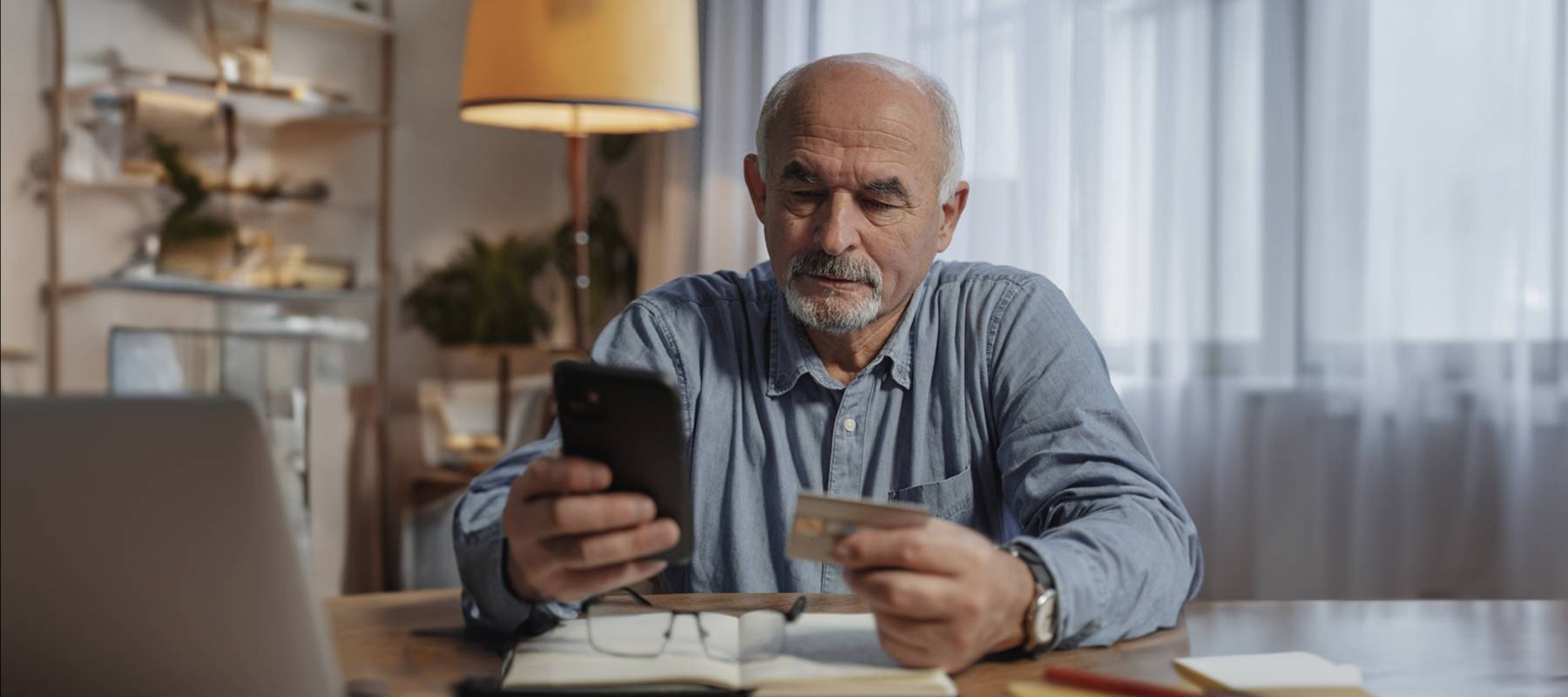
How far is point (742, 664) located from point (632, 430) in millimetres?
169

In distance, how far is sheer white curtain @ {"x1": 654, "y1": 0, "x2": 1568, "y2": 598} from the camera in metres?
2.17

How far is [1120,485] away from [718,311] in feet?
1.70

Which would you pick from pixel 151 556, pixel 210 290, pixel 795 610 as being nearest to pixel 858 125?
pixel 795 610

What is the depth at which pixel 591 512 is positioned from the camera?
90cm

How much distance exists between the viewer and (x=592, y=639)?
3.01ft

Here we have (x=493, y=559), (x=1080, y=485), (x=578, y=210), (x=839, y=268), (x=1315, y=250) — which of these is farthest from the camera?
(x=578, y=210)

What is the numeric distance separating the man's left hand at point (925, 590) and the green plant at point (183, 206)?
130 inches

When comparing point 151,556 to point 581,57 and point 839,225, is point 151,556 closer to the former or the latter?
point 839,225

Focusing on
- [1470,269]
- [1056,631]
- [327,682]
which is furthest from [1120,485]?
[1470,269]

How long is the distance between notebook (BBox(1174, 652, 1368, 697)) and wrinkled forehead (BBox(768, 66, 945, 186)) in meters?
0.70

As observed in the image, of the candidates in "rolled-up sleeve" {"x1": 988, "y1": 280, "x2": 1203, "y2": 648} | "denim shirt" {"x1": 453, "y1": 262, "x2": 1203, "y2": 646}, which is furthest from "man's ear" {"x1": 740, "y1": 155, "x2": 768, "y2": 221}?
"rolled-up sleeve" {"x1": 988, "y1": 280, "x2": 1203, "y2": 648}

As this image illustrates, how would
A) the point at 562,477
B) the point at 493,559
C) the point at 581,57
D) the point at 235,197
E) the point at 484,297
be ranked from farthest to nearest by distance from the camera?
1. the point at 484,297
2. the point at 235,197
3. the point at 581,57
4. the point at 493,559
5. the point at 562,477

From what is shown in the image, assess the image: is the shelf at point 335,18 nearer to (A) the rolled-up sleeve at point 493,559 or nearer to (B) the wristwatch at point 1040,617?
(A) the rolled-up sleeve at point 493,559

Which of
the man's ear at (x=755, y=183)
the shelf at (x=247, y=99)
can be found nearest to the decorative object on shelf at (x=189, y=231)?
the shelf at (x=247, y=99)
